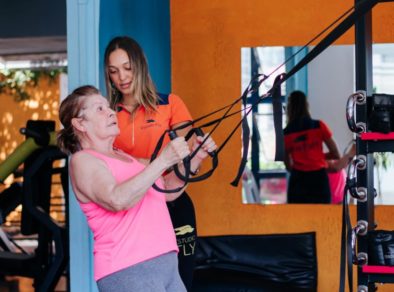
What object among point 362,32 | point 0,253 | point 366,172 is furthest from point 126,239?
point 0,253

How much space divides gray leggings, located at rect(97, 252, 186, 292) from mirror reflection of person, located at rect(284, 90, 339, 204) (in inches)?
109

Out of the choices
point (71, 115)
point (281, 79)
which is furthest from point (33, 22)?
point (281, 79)

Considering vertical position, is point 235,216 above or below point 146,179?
below

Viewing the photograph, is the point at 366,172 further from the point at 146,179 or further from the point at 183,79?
the point at 183,79

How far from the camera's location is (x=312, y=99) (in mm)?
5199

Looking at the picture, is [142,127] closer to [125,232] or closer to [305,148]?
[125,232]

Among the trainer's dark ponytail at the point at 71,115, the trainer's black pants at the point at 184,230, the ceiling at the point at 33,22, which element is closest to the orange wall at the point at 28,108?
the ceiling at the point at 33,22

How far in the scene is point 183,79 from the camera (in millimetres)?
5031

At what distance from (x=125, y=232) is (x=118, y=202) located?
13cm

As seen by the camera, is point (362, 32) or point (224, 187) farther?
point (224, 187)

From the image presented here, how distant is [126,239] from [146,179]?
0.72 feet

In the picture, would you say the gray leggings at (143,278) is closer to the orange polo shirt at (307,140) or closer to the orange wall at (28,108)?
the orange polo shirt at (307,140)

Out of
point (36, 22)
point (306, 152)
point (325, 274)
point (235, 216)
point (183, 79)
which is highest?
point (36, 22)

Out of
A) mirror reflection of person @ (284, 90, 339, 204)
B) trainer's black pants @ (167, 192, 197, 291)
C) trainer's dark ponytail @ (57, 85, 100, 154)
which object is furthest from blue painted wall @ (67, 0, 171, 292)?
mirror reflection of person @ (284, 90, 339, 204)
